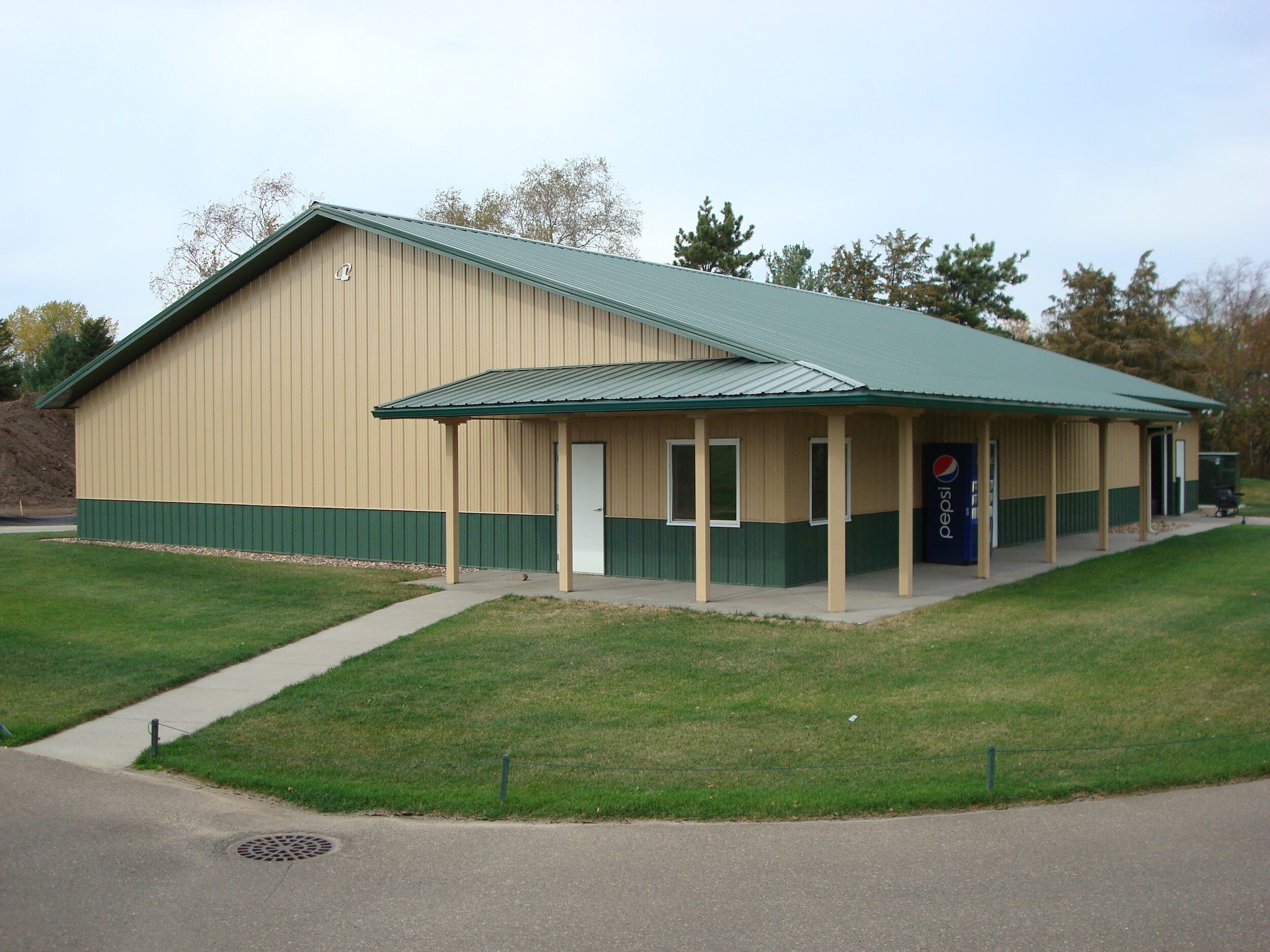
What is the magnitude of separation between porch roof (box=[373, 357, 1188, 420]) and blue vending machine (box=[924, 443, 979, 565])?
1616 millimetres

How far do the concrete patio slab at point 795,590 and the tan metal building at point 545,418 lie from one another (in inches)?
13.3

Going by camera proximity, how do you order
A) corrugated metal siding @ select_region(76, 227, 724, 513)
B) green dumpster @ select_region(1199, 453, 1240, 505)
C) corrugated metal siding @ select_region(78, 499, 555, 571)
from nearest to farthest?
corrugated metal siding @ select_region(76, 227, 724, 513), corrugated metal siding @ select_region(78, 499, 555, 571), green dumpster @ select_region(1199, 453, 1240, 505)

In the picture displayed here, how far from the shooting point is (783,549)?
15.7 m

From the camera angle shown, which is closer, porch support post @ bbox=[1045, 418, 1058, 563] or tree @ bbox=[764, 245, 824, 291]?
porch support post @ bbox=[1045, 418, 1058, 563]

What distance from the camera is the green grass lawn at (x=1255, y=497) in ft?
109

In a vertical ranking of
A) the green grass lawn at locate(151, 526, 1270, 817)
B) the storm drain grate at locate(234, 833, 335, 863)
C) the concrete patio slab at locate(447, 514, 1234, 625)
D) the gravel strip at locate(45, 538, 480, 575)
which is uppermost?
the gravel strip at locate(45, 538, 480, 575)

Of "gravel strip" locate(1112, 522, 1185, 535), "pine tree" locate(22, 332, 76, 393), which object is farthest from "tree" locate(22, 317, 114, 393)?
"gravel strip" locate(1112, 522, 1185, 535)

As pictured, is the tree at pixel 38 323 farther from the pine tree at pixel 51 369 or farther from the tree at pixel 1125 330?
the tree at pixel 1125 330

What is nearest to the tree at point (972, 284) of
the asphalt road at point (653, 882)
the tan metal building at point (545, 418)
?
the tan metal building at point (545, 418)

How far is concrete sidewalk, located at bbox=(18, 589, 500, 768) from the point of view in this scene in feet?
28.6

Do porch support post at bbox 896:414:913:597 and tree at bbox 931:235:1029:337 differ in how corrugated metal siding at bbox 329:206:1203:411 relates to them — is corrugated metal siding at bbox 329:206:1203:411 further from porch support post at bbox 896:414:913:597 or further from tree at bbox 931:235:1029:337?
tree at bbox 931:235:1029:337

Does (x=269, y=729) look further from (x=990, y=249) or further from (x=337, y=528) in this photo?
(x=990, y=249)

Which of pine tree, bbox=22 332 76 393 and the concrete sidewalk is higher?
pine tree, bbox=22 332 76 393

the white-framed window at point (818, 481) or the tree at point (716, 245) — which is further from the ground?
the tree at point (716, 245)
